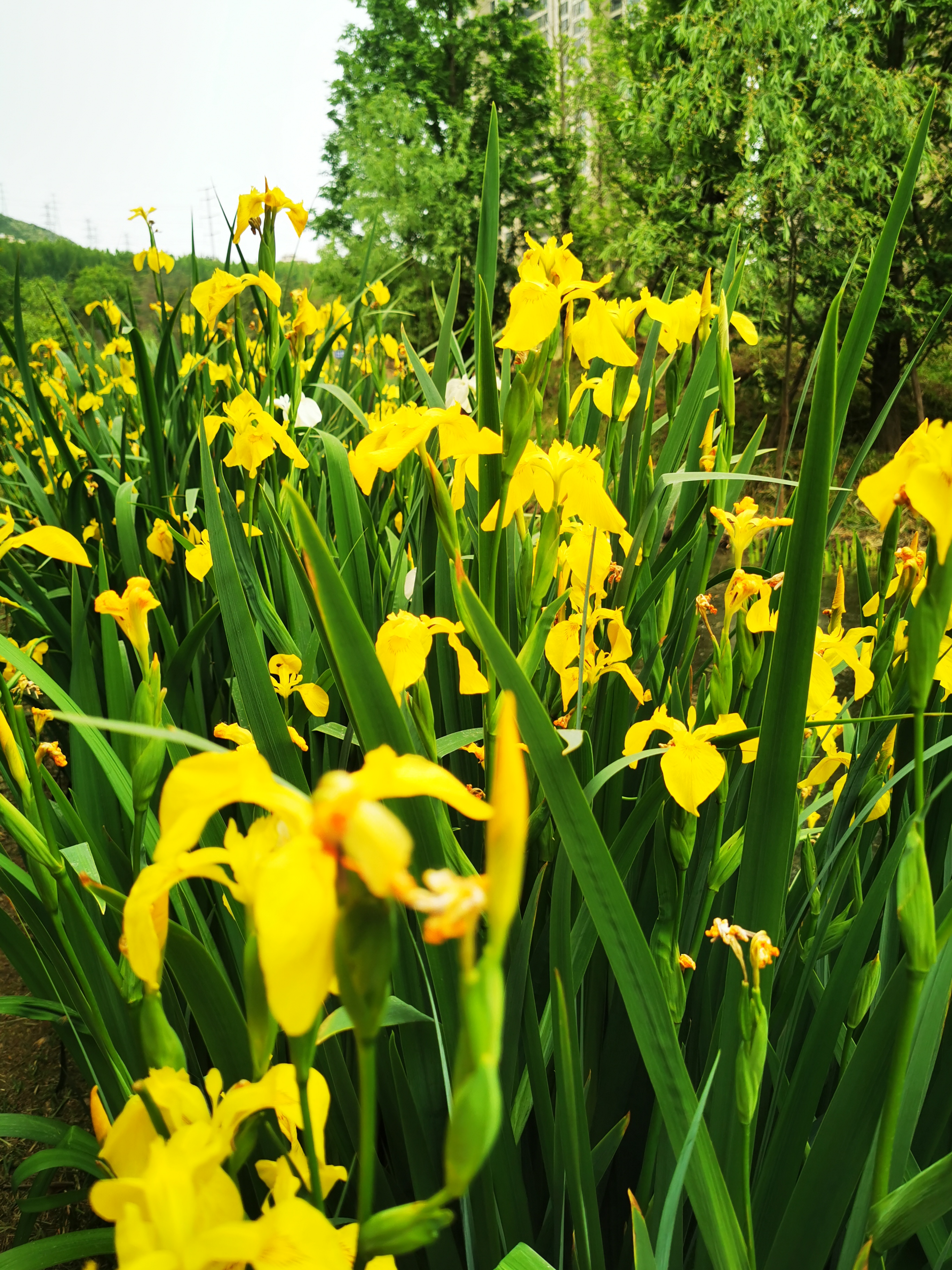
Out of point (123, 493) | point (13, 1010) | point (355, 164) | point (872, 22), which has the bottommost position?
point (13, 1010)

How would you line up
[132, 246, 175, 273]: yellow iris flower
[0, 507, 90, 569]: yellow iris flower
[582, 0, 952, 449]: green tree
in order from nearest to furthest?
[0, 507, 90, 569]: yellow iris flower, [132, 246, 175, 273]: yellow iris flower, [582, 0, 952, 449]: green tree

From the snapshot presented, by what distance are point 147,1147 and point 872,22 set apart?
9389 millimetres

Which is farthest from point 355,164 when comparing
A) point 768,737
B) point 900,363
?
point 768,737

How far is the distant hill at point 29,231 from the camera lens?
31297mm

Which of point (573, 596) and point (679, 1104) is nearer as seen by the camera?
point (679, 1104)

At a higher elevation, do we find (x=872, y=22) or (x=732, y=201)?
(x=872, y=22)

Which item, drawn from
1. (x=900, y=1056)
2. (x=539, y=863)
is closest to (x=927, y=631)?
(x=900, y=1056)

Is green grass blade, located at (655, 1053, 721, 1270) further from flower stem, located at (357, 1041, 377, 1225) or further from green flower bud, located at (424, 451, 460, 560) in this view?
green flower bud, located at (424, 451, 460, 560)

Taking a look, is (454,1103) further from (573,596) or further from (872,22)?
(872,22)

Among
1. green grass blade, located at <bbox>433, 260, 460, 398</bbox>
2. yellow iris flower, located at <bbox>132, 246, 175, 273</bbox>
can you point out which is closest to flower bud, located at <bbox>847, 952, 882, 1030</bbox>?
green grass blade, located at <bbox>433, 260, 460, 398</bbox>

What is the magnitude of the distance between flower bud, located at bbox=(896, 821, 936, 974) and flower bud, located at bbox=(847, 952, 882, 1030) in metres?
0.23

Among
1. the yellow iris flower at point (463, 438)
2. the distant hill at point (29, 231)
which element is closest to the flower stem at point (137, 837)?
the yellow iris flower at point (463, 438)

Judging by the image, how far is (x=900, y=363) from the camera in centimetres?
807

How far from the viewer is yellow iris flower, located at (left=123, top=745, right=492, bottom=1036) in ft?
0.67
